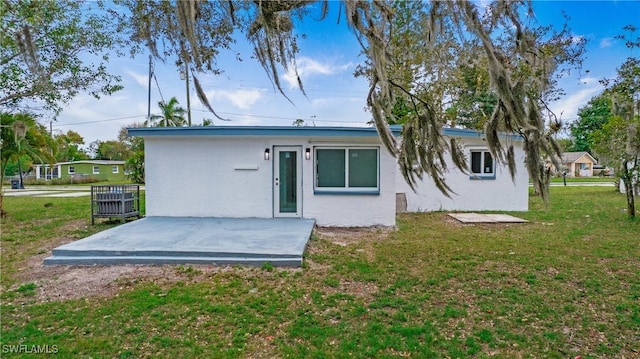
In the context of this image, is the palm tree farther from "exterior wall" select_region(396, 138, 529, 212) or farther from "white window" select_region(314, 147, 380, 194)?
"exterior wall" select_region(396, 138, 529, 212)

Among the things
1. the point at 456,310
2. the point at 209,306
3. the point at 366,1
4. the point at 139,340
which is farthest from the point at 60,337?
the point at 366,1

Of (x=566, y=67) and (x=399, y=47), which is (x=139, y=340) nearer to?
(x=399, y=47)

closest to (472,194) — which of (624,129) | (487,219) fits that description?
(487,219)

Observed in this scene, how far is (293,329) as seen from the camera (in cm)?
303

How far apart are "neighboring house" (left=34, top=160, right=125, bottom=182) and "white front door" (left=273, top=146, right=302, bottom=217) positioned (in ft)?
104

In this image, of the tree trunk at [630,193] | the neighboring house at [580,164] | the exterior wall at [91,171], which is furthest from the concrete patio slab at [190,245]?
the neighboring house at [580,164]

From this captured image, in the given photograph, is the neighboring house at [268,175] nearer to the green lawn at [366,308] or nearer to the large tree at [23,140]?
the green lawn at [366,308]

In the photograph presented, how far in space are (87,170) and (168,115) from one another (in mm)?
18242

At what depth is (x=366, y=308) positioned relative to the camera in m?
3.45

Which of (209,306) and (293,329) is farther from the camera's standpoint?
(209,306)

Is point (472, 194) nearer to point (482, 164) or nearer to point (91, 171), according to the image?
point (482, 164)

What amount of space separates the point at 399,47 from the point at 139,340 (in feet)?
19.5

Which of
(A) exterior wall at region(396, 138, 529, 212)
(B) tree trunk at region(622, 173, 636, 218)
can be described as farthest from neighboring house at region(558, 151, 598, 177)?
(B) tree trunk at region(622, 173, 636, 218)

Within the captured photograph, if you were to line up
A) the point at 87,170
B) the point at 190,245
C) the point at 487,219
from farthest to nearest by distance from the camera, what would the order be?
the point at 87,170 → the point at 487,219 → the point at 190,245
